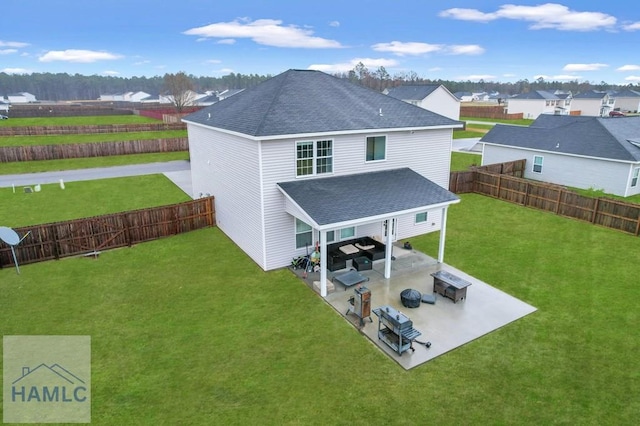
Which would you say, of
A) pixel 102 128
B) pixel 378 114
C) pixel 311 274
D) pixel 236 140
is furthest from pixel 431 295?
pixel 102 128

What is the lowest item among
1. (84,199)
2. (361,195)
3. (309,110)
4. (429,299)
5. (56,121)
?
(429,299)

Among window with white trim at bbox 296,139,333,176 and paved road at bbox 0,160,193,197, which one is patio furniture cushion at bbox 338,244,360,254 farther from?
paved road at bbox 0,160,193,197

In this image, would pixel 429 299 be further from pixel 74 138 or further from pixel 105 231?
pixel 74 138

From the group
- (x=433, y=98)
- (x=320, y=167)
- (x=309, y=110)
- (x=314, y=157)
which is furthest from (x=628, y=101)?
(x=314, y=157)

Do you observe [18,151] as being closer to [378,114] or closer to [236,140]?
[236,140]

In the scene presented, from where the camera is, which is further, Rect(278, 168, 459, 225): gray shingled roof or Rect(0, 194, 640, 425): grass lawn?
Rect(278, 168, 459, 225): gray shingled roof

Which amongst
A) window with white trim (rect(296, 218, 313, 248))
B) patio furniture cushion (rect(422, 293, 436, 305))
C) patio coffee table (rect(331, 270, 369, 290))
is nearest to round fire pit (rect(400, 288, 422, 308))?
patio furniture cushion (rect(422, 293, 436, 305))
